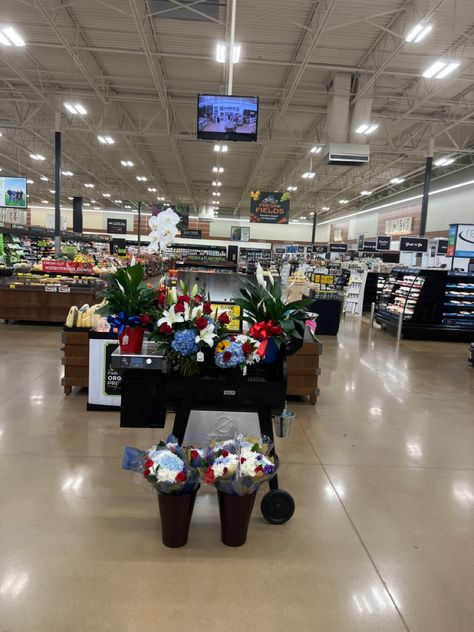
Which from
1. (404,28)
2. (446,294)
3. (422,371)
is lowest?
(422,371)

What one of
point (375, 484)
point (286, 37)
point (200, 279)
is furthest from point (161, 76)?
point (375, 484)

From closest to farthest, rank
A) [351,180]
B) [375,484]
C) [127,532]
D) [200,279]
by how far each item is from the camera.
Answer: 1. [127,532]
2. [375,484]
3. [200,279]
4. [351,180]

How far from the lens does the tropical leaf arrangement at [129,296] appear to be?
2.69m

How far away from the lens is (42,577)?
2193 mm

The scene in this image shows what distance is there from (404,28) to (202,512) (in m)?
9.77

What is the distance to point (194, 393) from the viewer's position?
2.60 metres

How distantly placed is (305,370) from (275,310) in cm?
261

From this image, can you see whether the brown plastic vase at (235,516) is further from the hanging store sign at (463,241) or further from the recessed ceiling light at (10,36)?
the hanging store sign at (463,241)

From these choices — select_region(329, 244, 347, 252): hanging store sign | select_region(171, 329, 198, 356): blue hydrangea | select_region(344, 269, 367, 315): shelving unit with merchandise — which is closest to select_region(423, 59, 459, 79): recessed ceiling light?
select_region(344, 269, 367, 315): shelving unit with merchandise

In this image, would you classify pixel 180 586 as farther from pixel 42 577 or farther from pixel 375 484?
pixel 375 484

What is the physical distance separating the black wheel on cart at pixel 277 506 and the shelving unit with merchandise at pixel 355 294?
11.9 m

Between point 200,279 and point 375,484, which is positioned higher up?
point 200,279

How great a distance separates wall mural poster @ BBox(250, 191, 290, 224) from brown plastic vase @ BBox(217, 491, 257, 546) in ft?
49.6

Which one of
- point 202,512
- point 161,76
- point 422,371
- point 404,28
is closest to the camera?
point 202,512
